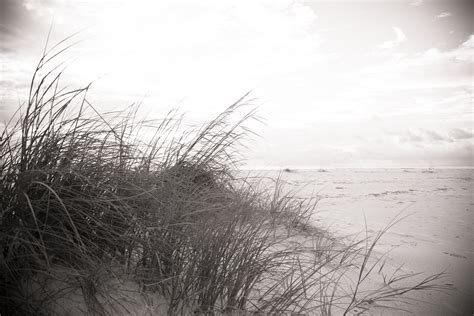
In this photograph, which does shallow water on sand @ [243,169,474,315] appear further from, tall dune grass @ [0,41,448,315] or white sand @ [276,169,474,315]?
tall dune grass @ [0,41,448,315]

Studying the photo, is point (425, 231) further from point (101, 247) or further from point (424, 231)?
point (101, 247)

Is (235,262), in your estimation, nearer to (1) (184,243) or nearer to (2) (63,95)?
(1) (184,243)

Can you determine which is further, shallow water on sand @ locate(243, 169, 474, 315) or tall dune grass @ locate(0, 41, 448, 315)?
shallow water on sand @ locate(243, 169, 474, 315)

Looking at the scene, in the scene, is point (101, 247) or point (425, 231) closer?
point (101, 247)

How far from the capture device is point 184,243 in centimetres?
131

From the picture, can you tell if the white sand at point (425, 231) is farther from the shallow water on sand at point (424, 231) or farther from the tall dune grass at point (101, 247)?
the tall dune grass at point (101, 247)

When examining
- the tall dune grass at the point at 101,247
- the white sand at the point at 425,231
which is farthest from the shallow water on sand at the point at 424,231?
the tall dune grass at the point at 101,247

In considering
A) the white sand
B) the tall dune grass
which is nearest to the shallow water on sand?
the white sand

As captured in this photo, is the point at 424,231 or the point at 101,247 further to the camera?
the point at 424,231

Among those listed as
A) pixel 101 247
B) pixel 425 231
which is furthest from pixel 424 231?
pixel 101 247

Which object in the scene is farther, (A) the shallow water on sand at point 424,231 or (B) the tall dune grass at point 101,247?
(A) the shallow water on sand at point 424,231

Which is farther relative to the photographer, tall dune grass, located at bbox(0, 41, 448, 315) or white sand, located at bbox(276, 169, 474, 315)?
white sand, located at bbox(276, 169, 474, 315)

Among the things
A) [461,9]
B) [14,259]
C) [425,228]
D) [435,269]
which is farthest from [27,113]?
[461,9]

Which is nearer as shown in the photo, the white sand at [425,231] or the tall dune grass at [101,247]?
the tall dune grass at [101,247]
